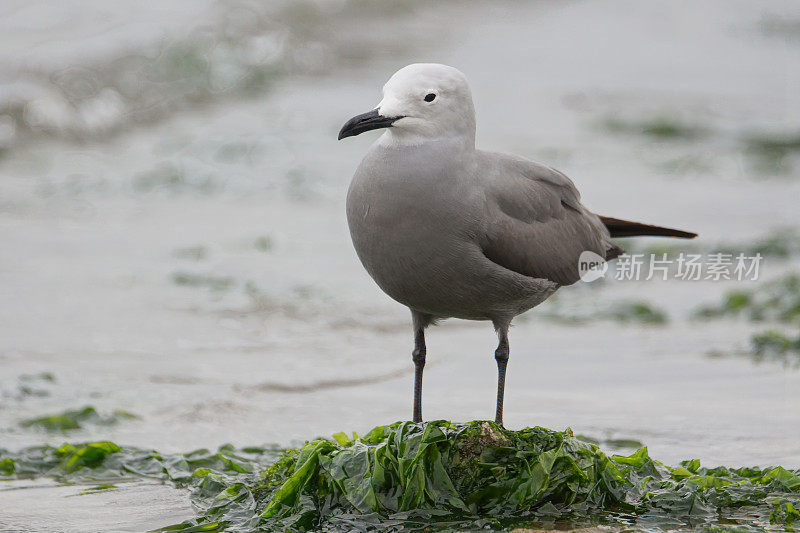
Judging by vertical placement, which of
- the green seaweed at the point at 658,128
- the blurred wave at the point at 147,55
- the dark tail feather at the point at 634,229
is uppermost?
the blurred wave at the point at 147,55

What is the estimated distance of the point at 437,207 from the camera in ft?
14.0

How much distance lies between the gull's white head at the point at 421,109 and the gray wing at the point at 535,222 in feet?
0.85

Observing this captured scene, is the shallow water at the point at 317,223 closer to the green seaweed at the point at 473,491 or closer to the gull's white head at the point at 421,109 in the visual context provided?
the green seaweed at the point at 473,491

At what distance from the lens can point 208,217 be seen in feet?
33.1

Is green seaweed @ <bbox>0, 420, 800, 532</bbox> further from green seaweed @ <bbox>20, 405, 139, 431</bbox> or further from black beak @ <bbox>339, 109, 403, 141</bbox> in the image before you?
green seaweed @ <bbox>20, 405, 139, 431</bbox>

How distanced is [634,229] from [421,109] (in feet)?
5.48

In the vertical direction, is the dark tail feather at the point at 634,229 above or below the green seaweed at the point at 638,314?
above

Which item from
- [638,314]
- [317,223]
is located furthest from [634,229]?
[317,223]

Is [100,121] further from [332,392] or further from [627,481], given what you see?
[627,481]

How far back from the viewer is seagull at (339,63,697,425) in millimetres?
4246

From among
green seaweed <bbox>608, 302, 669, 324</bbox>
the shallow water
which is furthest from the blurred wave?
A: green seaweed <bbox>608, 302, 669, 324</bbox>

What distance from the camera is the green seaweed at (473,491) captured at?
4148 millimetres

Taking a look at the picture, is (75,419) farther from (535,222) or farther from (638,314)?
(638,314)

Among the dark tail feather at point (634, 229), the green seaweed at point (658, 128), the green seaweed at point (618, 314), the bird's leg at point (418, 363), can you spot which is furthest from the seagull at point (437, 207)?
the green seaweed at point (658, 128)
